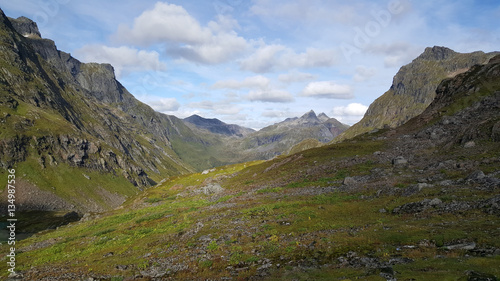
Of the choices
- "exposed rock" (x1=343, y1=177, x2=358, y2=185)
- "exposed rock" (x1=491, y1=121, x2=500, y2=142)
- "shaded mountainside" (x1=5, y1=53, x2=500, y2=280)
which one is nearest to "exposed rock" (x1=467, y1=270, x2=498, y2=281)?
"shaded mountainside" (x1=5, y1=53, x2=500, y2=280)

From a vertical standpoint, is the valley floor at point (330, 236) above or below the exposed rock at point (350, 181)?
below

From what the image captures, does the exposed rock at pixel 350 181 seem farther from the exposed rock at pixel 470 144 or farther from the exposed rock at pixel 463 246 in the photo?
the exposed rock at pixel 463 246

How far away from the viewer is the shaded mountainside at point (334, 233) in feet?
60.1

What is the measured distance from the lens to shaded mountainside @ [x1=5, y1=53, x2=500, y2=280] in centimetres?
1833

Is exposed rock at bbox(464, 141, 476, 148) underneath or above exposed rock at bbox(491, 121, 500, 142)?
underneath

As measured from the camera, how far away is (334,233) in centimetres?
2658

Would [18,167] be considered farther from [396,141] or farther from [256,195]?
[396,141]

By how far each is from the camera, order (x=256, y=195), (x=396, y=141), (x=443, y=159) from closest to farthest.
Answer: (x=443, y=159)
(x=256, y=195)
(x=396, y=141)

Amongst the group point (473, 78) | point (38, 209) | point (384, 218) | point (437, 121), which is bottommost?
point (38, 209)

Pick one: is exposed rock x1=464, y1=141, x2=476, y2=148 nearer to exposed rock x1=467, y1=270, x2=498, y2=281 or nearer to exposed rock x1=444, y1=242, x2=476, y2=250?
exposed rock x1=444, y1=242, x2=476, y2=250

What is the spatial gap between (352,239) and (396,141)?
71199 mm

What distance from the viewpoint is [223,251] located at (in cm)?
2681

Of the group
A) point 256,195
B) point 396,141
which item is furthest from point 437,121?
point 256,195

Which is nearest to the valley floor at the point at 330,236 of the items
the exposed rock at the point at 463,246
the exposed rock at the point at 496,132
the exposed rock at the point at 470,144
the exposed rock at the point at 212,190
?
the exposed rock at the point at 463,246
